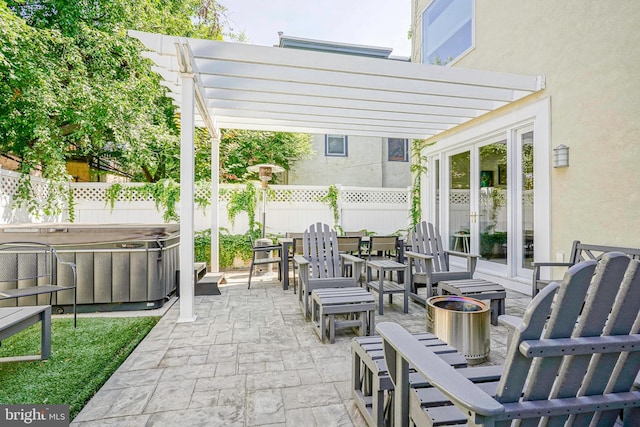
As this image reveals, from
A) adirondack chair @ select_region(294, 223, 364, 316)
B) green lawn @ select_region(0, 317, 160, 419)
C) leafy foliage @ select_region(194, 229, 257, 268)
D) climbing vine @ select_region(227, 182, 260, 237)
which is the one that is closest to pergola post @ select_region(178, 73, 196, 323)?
green lawn @ select_region(0, 317, 160, 419)

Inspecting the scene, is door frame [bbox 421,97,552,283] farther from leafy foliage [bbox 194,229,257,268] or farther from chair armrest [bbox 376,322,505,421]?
leafy foliage [bbox 194,229,257,268]

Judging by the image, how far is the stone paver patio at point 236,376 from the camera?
77.9 inches

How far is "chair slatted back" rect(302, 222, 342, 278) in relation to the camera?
433 cm

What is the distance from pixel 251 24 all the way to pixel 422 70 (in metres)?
8.31

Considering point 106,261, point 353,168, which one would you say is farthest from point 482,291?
point 353,168

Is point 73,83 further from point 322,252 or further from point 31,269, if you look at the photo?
point 322,252

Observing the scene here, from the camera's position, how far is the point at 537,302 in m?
0.97

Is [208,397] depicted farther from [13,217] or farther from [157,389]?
[13,217]

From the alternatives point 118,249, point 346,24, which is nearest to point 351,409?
point 118,249

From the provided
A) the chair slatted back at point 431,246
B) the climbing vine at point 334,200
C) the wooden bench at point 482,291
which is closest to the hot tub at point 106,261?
the chair slatted back at point 431,246

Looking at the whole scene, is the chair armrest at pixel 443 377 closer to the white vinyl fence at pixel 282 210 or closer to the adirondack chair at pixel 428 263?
the adirondack chair at pixel 428 263

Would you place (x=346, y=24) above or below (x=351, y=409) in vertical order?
above

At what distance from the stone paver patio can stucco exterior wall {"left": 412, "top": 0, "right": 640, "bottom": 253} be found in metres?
1.41

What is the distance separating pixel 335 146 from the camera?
447 inches
